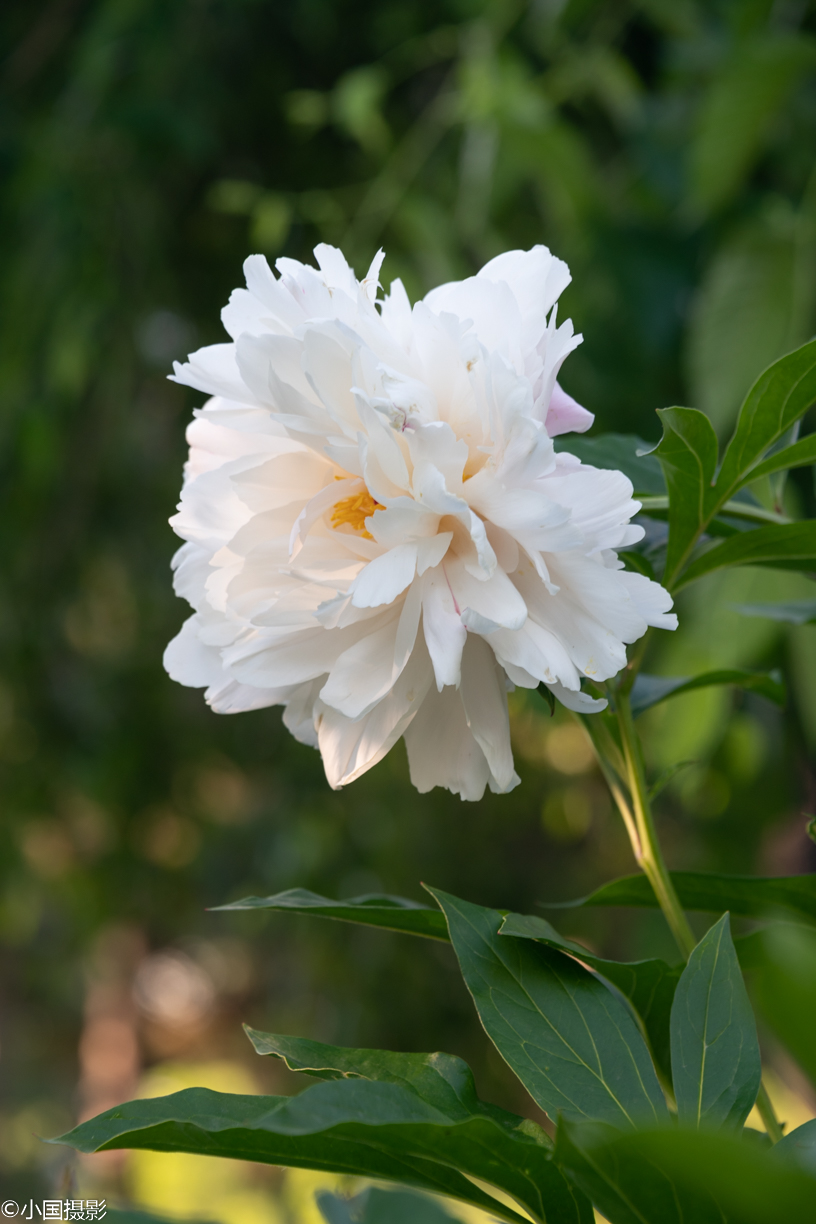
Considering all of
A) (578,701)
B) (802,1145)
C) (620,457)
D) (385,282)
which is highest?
(385,282)

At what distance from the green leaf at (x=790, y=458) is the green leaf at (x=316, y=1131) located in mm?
211

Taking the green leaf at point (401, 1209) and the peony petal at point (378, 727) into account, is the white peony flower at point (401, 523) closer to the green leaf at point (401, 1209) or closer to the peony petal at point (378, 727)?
the peony petal at point (378, 727)

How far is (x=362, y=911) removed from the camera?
0.30 metres

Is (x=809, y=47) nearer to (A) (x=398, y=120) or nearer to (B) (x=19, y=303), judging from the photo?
(A) (x=398, y=120)

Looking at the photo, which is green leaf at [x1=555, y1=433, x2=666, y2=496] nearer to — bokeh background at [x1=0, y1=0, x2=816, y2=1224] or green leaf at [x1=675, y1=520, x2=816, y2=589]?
green leaf at [x1=675, y1=520, x2=816, y2=589]

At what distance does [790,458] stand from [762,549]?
0.11ft

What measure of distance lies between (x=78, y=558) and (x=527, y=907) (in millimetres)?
938

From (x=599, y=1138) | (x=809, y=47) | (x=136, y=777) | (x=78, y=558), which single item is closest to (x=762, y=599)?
(x=809, y=47)

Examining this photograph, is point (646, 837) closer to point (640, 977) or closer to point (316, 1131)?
point (640, 977)

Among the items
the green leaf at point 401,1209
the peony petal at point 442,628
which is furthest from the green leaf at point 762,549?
the green leaf at point 401,1209

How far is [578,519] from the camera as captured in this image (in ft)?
0.88

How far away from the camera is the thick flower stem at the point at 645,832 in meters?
0.31

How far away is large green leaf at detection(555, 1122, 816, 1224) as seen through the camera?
15 centimetres

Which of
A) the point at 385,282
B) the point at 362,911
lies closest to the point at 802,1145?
the point at 362,911
